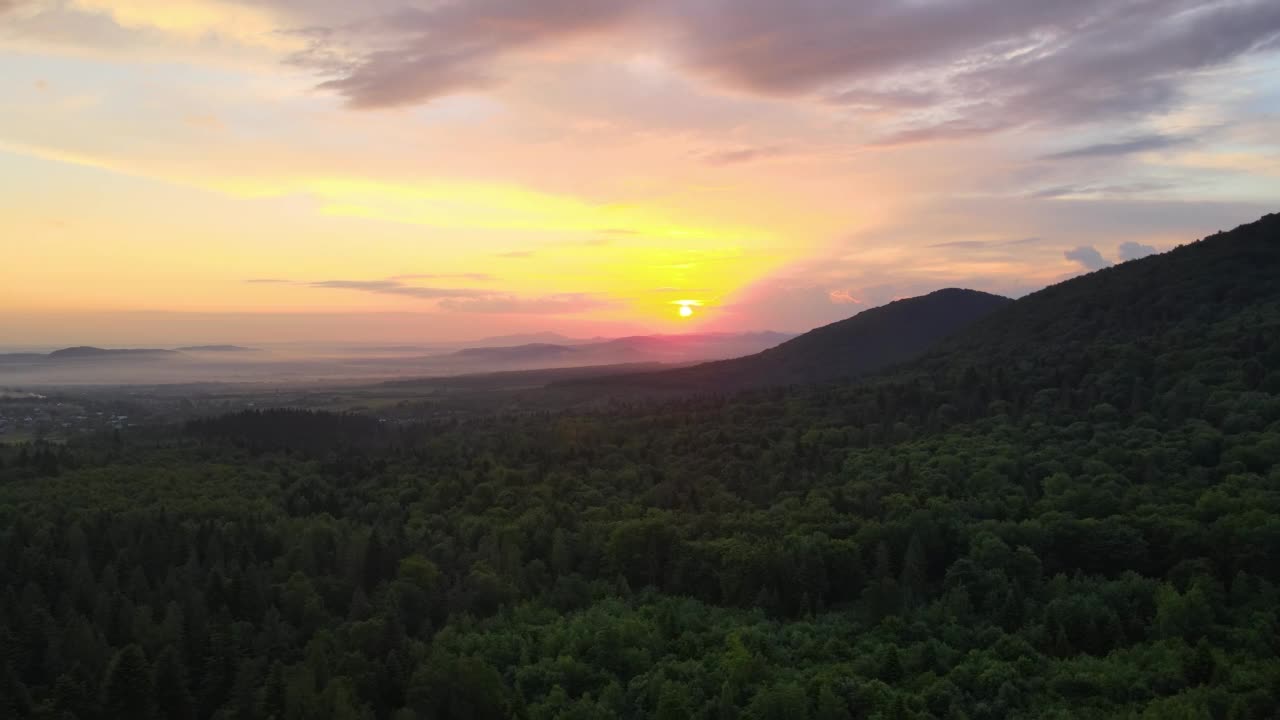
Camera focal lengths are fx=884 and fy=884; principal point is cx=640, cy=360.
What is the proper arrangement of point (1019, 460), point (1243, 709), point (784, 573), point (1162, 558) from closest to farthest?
point (1243, 709) < point (1162, 558) < point (784, 573) < point (1019, 460)

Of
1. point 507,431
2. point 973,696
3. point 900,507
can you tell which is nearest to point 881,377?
point 507,431

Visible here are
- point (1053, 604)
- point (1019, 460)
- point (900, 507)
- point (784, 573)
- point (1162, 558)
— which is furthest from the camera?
point (1019, 460)

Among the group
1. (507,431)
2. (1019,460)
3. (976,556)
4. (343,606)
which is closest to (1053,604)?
(976,556)

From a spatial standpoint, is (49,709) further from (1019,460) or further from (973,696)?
(1019,460)

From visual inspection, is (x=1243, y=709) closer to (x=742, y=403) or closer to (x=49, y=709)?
(x=49, y=709)

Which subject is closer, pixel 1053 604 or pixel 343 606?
pixel 1053 604

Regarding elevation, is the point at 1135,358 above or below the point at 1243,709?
above

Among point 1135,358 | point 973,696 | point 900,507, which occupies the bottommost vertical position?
point 973,696
